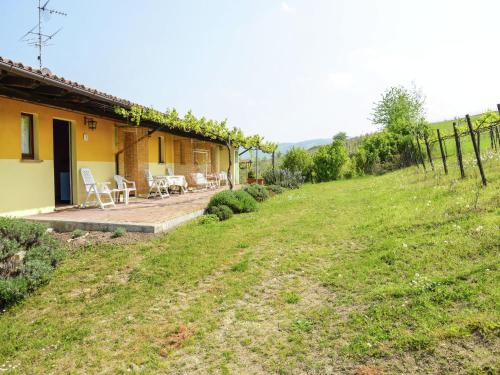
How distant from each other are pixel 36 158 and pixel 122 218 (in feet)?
8.29

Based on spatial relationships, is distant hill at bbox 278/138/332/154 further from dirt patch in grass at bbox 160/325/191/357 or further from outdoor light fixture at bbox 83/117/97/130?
dirt patch in grass at bbox 160/325/191/357

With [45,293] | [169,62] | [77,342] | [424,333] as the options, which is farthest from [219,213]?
[169,62]

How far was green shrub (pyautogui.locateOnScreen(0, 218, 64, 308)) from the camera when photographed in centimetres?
398

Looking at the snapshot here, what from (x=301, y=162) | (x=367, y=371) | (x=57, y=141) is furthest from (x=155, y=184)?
(x=301, y=162)

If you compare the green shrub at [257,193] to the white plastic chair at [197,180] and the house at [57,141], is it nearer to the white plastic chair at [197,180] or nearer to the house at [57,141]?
the white plastic chair at [197,180]

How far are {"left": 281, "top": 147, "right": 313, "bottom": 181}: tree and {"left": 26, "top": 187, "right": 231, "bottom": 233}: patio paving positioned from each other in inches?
485

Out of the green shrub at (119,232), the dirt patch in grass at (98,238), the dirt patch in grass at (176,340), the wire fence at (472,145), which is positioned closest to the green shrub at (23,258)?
the dirt patch in grass at (98,238)

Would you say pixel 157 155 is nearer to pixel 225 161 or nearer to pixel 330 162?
pixel 225 161

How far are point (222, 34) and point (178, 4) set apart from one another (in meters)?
1.95

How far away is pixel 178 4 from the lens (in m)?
9.77

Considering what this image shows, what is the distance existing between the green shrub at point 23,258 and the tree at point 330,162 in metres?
16.6

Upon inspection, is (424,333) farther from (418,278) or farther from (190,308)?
(190,308)

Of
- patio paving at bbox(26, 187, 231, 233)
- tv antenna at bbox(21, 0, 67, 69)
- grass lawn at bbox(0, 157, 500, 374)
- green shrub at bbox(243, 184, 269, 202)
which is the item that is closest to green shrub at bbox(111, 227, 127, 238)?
patio paving at bbox(26, 187, 231, 233)

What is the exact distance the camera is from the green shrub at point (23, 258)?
3.98 metres
